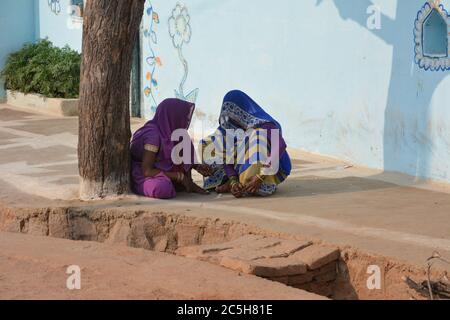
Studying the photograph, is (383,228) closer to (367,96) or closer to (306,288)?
(306,288)

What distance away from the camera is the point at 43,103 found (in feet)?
45.1

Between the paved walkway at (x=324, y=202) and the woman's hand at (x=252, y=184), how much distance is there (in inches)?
4.0

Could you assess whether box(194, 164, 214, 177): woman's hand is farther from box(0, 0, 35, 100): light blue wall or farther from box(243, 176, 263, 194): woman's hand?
box(0, 0, 35, 100): light blue wall

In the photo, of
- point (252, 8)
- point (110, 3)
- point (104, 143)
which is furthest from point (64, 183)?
point (252, 8)

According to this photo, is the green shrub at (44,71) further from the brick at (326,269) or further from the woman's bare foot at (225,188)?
the brick at (326,269)

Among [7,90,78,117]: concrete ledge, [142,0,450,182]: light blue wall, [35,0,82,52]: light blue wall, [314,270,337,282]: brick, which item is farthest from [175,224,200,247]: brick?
[35,0,82,52]: light blue wall

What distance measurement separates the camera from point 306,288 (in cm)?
555

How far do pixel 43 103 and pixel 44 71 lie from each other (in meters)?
0.55

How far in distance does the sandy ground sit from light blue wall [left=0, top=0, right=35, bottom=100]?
998cm

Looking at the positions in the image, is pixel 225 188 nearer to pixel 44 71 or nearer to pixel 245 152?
A: pixel 245 152

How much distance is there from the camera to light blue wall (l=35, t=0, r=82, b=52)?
1446cm

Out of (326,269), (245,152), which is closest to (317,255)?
(326,269)

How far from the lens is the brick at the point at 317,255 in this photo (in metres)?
5.48
